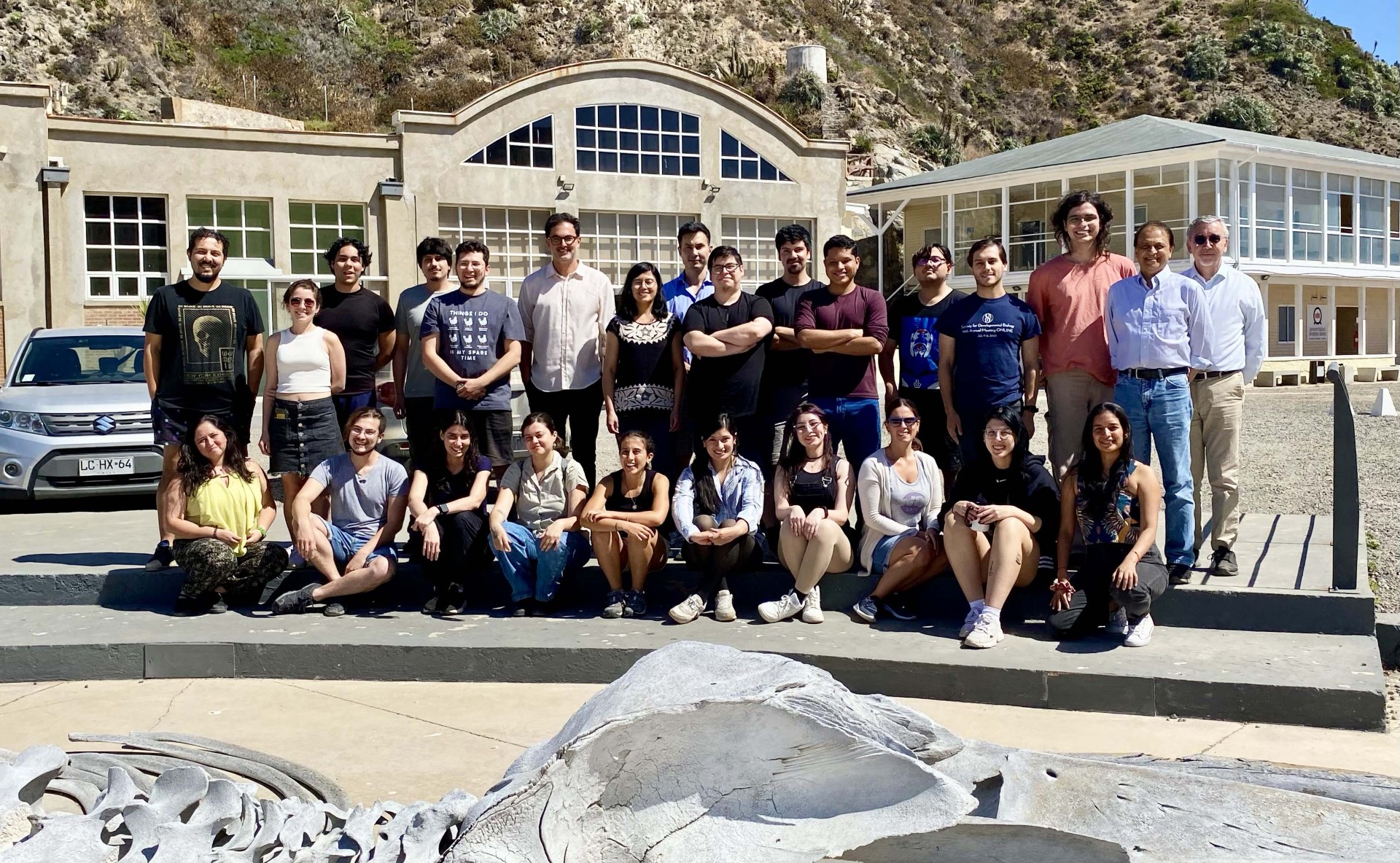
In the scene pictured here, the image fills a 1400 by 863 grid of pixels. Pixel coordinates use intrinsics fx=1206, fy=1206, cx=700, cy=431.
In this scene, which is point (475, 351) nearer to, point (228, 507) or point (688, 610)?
point (228, 507)

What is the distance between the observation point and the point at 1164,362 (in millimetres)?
5871

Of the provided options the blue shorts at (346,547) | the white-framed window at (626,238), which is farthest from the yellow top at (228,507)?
the white-framed window at (626,238)

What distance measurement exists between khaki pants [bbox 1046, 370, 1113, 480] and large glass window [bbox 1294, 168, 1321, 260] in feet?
97.0

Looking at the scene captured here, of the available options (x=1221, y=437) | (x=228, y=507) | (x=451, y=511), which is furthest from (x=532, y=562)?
(x=1221, y=437)

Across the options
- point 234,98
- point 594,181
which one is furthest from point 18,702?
point 234,98

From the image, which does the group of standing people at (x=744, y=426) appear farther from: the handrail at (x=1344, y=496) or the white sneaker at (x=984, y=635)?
the handrail at (x=1344, y=496)

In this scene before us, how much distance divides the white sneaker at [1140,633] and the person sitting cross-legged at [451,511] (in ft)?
10.6

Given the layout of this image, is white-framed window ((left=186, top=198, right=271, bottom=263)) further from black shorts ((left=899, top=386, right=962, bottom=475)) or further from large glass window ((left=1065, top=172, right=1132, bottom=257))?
black shorts ((left=899, top=386, right=962, bottom=475))

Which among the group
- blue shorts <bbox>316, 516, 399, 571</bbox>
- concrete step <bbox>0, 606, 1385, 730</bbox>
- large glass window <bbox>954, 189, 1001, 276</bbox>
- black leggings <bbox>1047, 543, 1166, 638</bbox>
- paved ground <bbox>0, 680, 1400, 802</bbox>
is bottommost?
paved ground <bbox>0, 680, 1400, 802</bbox>

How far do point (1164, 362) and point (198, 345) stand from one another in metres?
5.06

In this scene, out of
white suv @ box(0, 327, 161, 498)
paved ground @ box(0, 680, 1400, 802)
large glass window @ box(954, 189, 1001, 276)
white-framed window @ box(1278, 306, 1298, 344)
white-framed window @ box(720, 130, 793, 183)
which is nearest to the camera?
paved ground @ box(0, 680, 1400, 802)

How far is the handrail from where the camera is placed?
5.38 m

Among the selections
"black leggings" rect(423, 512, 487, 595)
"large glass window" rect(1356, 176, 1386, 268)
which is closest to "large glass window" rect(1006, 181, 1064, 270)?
"large glass window" rect(1356, 176, 1386, 268)

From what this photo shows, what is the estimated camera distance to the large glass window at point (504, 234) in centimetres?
3155
